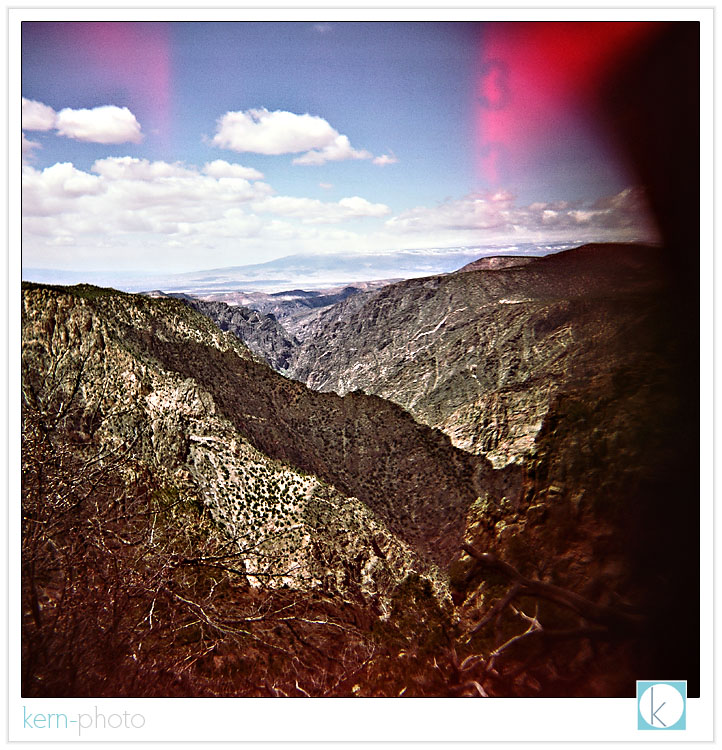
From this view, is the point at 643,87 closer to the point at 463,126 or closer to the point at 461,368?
the point at 463,126

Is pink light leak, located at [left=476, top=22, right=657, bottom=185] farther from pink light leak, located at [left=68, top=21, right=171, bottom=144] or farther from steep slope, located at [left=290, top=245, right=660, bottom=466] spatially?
pink light leak, located at [left=68, top=21, right=171, bottom=144]

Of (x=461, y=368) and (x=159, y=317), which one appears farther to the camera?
(x=461, y=368)
